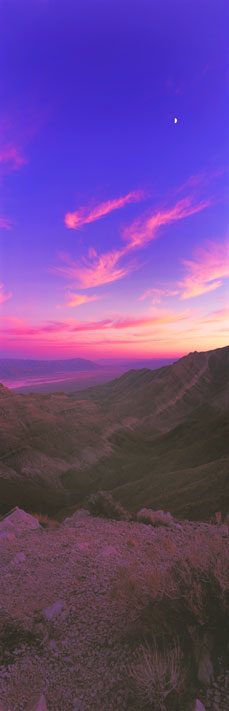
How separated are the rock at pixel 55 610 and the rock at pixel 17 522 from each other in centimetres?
523

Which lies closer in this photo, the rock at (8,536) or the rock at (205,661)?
the rock at (205,661)

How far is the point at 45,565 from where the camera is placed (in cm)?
606

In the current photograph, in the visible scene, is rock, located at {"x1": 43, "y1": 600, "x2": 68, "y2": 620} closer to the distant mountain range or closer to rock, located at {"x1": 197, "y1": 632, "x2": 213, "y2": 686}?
rock, located at {"x1": 197, "y1": 632, "x2": 213, "y2": 686}

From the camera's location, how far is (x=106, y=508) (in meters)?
10.5

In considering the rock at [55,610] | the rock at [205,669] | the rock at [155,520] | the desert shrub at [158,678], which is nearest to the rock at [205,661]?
the rock at [205,669]

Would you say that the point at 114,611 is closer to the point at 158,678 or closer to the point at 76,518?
the point at 158,678

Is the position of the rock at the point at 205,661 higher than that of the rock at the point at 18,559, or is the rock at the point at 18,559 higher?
the rock at the point at 205,661

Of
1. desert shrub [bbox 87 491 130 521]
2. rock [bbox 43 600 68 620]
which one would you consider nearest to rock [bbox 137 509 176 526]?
desert shrub [bbox 87 491 130 521]

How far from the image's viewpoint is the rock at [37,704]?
9.59 ft

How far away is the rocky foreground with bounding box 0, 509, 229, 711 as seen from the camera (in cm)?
297

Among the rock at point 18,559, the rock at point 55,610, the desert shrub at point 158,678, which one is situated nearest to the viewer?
the desert shrub at point 158,678

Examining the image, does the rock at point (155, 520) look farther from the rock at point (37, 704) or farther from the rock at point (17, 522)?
the rock at point (37, 704)

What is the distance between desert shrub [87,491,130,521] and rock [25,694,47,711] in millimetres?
6574

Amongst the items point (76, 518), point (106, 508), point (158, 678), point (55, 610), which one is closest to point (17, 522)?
point (76, 518)
